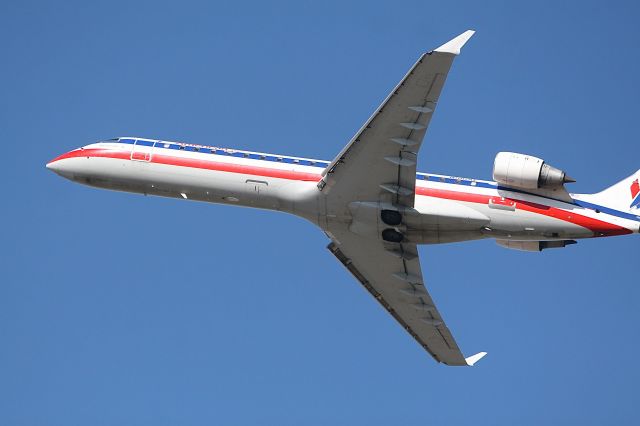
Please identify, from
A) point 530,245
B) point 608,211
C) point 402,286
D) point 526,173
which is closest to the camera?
point 526,173

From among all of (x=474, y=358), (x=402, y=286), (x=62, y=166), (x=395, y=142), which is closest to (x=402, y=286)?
(x=402, y=286)

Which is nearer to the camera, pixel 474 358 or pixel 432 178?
pixel 432 178

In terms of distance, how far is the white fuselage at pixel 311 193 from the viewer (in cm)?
5228

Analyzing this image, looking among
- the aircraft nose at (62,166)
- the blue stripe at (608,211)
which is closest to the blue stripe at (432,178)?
the blue stripe at (608,211)

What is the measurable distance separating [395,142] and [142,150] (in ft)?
42.4

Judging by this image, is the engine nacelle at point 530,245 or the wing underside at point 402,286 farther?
the wing underside at point 402,286

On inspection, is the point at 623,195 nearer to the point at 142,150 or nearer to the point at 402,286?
the point at 402,286

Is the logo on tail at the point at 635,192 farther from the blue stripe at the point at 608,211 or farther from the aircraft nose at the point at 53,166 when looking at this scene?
the aircraft nose at the point at 53,166

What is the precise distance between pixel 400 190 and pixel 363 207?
6.38 feet

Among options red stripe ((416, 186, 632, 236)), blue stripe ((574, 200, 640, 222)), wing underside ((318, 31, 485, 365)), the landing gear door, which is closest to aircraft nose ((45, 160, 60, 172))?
the landing gear door

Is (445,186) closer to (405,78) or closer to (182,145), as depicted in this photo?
(405,78)

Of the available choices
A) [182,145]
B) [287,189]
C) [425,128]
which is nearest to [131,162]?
[182,145]

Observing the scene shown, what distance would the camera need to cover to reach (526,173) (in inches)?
2032

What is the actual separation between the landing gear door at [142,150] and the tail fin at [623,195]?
2060 cm
